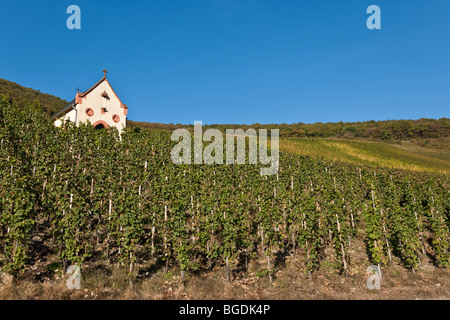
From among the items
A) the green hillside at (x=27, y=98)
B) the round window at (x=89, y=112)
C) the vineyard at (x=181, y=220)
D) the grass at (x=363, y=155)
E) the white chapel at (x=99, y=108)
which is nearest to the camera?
the vineyard at (x=181, y=220)

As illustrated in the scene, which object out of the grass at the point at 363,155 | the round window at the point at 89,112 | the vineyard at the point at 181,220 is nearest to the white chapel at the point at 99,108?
the round window at the point at 89,112

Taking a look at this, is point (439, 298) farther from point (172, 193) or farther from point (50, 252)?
point (50, 252)

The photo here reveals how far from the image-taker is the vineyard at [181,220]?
1002cm

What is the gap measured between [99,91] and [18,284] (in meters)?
31.5

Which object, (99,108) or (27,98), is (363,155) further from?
(27,98)

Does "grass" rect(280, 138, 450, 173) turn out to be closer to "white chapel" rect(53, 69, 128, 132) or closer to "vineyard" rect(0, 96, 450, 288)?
"vineyard" rect(0, 96, 450, 288)

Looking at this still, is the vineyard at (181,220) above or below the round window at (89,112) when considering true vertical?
below

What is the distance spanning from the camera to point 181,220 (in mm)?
11000

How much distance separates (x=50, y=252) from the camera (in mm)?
10742

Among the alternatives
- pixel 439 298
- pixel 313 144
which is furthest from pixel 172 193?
pixel 313 144

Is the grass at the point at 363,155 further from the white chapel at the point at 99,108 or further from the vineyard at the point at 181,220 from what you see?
the white chapel at the point at 99,108

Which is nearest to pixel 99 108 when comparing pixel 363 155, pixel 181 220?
pixel 181 220

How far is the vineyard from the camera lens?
395 inches
